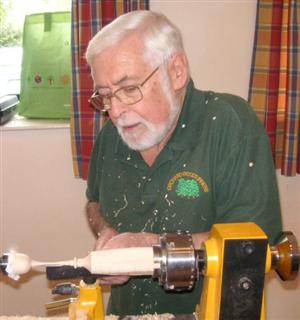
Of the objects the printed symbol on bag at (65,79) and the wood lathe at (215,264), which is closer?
the wood lathe at (215,264)

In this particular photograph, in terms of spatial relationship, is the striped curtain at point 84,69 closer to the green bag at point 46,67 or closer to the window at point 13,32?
the green bag at point 46,67

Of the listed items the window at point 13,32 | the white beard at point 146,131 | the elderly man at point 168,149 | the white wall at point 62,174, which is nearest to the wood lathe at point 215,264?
the elderly man at point 168,149

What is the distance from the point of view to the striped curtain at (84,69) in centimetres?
172

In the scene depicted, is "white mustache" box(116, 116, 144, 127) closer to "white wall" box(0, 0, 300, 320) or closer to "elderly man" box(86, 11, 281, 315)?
"elderly man" box(86, 11, 281, 315)

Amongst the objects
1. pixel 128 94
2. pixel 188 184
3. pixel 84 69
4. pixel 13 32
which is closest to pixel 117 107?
pixel 128 94

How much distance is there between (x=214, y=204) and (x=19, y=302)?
1470 millimetres

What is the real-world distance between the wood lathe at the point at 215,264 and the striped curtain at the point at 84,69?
48.4 inches

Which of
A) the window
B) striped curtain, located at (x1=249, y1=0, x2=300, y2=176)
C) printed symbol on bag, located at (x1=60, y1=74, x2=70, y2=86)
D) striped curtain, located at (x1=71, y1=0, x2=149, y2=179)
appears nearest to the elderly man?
striped curtain, located at (x1=71, y1=0, x2=149, y2=179)

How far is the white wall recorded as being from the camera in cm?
188

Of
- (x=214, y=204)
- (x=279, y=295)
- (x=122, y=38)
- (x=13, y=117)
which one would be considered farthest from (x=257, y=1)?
(x=279, y=295)

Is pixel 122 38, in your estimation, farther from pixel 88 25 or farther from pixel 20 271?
pixel 88 25

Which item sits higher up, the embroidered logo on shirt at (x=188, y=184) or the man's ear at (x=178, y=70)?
the man's ear at (x=178, y=70)

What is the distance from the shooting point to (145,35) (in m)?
1.04

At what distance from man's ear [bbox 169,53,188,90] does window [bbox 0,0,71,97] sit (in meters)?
1.12
